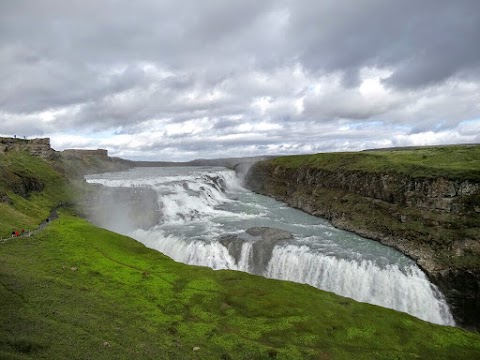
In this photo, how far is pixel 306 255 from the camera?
160ft

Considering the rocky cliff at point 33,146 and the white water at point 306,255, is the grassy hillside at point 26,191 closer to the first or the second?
the rocky cliff at point 33,146

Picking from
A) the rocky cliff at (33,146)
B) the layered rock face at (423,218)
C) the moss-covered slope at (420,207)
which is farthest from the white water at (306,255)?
the rocky cliff at (33,146)

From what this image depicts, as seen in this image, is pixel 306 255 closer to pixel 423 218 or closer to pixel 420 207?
pixel 423 218

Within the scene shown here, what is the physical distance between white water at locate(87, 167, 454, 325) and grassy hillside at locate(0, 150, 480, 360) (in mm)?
9068

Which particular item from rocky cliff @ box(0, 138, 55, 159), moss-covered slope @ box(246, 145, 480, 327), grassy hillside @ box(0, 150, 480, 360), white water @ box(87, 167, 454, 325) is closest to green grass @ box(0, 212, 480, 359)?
grassy hillside @ box(0, 150, 480, 360)

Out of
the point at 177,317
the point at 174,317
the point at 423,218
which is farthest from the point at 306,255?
the point at 174,317

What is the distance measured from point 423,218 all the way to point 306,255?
20.8m

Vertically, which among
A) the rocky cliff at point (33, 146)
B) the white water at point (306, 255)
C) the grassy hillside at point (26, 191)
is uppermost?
the rocky cliff at point (33, 146)

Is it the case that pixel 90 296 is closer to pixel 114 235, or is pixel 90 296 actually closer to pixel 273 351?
pixel 273 351

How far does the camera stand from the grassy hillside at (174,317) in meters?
21.9

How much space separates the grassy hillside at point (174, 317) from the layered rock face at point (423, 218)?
1577cm

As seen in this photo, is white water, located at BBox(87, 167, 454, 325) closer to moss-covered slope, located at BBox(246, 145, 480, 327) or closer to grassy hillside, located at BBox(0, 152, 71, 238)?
moss-covered slope, located at BBox(246, 145, 480, 327)

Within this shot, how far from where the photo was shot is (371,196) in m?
67.9

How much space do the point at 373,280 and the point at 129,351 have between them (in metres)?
33.3
